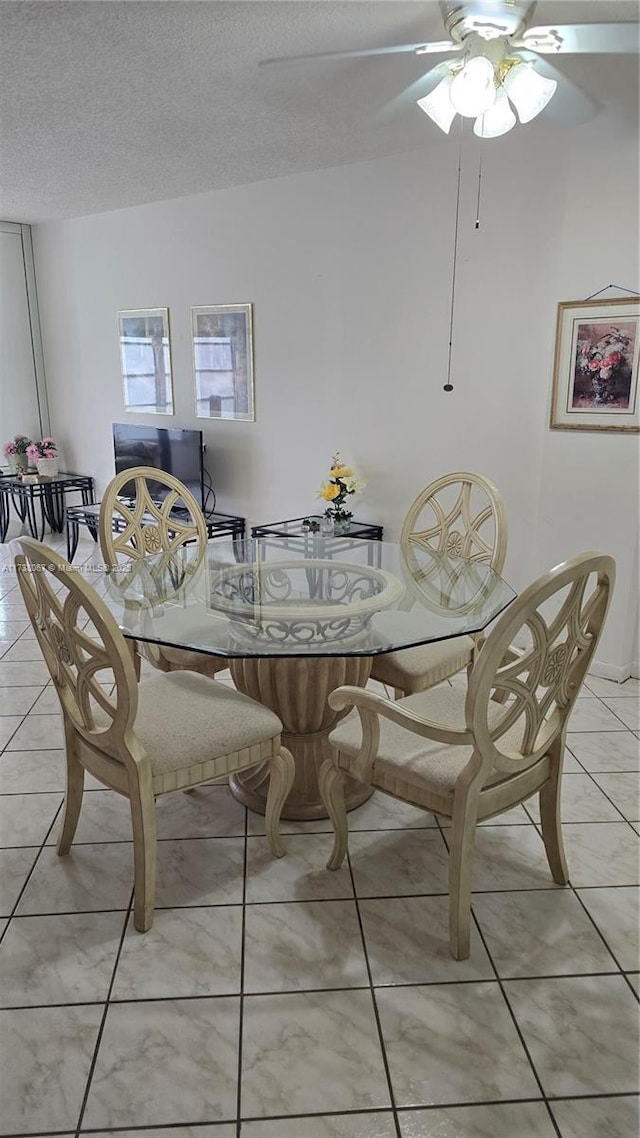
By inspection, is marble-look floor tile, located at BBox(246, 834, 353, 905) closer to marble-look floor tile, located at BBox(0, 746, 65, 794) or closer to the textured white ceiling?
marble-look floor tile, located at BBox(0, 746, 65, 794)

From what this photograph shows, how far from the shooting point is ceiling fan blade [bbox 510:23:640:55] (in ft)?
6.92

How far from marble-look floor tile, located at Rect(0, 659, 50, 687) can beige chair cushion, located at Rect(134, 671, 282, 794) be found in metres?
1.42

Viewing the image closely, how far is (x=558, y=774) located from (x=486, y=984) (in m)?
0.53

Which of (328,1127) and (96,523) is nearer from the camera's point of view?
(328,1127)

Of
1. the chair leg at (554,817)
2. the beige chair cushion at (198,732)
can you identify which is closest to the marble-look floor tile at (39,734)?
the beige chair cushion at (198,732)

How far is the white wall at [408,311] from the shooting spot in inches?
123

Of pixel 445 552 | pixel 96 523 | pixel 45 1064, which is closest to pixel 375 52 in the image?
pixel 445 552

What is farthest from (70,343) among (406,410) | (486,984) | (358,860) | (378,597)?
(486,984)

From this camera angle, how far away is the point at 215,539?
4.95 m

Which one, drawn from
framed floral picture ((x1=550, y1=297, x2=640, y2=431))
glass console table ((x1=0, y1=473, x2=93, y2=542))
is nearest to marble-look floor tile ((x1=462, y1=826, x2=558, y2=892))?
framed floral picture ((x1=550, y1=297, x2=640, y2=431))

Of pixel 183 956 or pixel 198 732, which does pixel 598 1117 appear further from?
pixel 198 732

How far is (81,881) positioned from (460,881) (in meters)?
1.03

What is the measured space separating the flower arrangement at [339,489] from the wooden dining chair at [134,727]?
2.03m

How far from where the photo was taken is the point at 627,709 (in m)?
3.02
